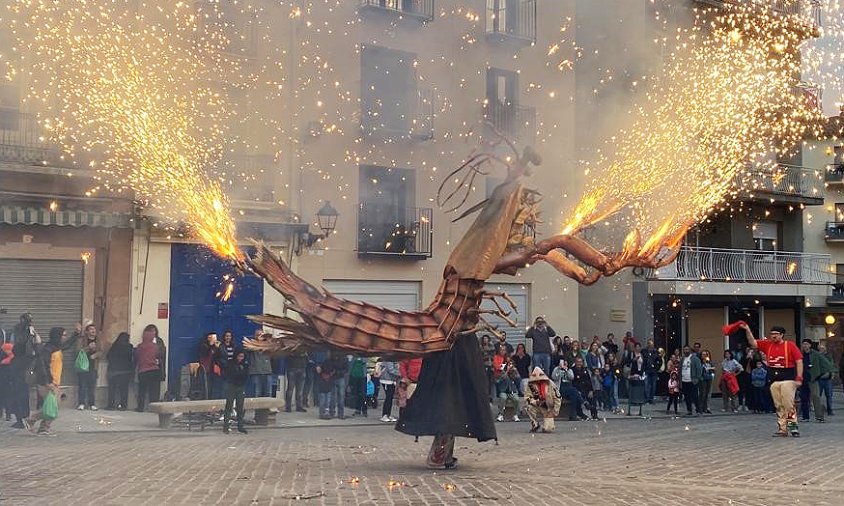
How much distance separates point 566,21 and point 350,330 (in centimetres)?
1168

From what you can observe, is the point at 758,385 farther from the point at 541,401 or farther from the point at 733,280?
the point at 541,401

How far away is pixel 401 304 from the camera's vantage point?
21344 mm

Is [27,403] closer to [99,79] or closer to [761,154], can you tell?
[99,79]

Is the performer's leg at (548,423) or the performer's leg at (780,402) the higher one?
the performer's leg at (780,402)

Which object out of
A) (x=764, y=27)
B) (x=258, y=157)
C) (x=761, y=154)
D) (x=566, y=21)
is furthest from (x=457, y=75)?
(x=761, y=154)

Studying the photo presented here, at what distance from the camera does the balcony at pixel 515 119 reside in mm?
19641

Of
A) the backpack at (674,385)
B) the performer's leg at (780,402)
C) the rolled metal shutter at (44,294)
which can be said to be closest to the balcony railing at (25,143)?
the rolled metal shutter at (44,294)

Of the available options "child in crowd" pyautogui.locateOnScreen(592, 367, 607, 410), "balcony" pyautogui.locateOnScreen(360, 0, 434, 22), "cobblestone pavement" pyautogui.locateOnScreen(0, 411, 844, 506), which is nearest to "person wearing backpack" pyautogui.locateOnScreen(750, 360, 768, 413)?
"child in crowd" pyautogui.locateOnScreen(592, 367, 607, 410)

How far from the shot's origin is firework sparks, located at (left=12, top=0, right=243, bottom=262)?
13.1 meters

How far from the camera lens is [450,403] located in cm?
976

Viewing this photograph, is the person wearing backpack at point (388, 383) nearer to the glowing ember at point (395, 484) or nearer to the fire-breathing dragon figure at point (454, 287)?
the fire-breathing dragon figure at point (454, 287)

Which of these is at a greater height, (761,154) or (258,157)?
(761,154)

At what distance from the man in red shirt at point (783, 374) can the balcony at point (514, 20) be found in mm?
8132

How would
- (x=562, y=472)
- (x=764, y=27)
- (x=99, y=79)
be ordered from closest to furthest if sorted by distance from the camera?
(x=562, y=472) → (x=99, y=79) → (x=764, y=27)
